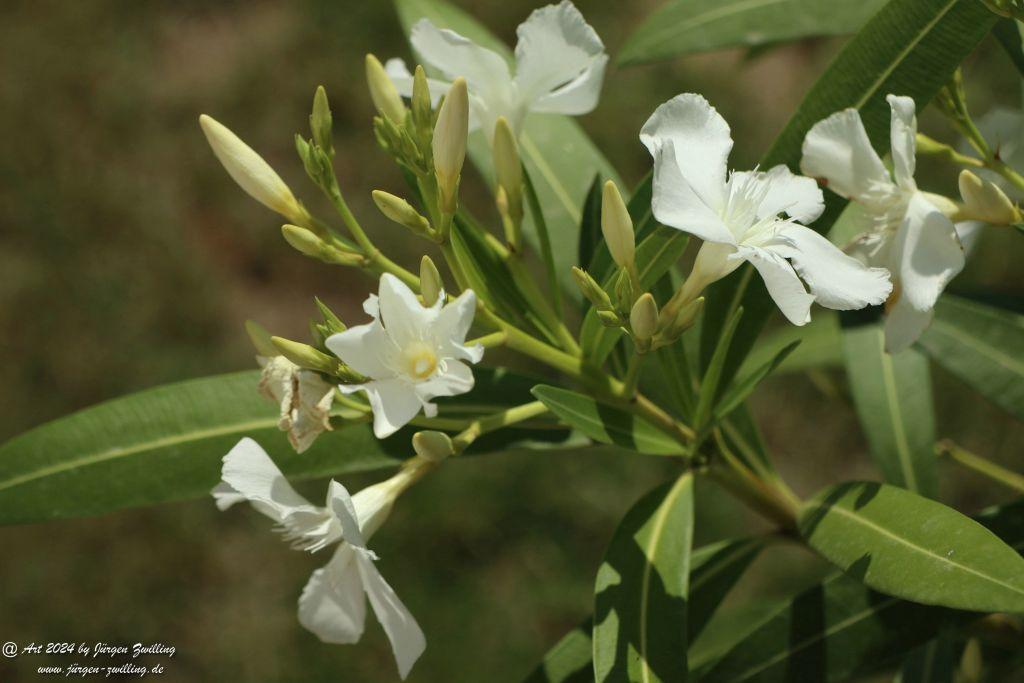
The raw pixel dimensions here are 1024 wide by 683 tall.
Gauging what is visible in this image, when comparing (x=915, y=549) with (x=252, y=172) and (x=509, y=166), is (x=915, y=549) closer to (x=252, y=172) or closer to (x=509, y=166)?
(x=509, y=166)

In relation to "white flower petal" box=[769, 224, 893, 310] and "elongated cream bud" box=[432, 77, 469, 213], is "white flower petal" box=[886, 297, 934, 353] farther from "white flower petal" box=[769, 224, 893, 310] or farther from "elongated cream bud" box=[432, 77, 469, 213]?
"elongated cream bud" box=[432, 77, 469, 213]

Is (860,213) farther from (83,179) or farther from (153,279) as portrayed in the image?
(83,179)

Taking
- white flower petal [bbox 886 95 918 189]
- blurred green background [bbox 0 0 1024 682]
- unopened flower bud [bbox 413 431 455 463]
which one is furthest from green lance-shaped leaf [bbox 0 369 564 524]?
blurred green background [bbox 0 0 1024 682]

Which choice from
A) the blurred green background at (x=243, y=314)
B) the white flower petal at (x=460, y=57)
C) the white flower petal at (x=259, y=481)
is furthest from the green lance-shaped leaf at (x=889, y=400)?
the blurred green background at (x=243, y=314)

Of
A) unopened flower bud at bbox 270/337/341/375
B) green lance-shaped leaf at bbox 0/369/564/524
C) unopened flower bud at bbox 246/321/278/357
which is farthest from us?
green lance-shaped leaf at bbox 0/369/564/524

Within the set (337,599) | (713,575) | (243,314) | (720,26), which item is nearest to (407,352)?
(337,599)

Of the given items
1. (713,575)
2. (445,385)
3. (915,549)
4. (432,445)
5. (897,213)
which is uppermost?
(897,213)
